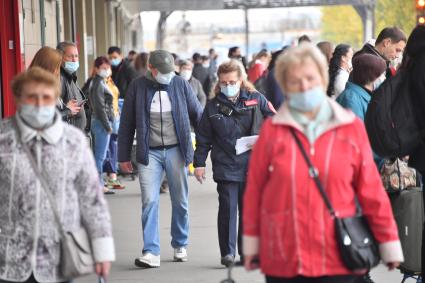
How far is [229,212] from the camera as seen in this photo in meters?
8.32

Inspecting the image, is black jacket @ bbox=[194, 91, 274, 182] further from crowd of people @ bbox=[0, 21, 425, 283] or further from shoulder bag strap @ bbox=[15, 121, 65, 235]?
shoulder bag strap @ bbox=[15, 121, 65, 235]

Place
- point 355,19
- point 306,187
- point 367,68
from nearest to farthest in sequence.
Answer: point 306,187, point 367,68, point 355,19

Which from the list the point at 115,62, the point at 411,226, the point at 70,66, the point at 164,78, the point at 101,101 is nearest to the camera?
the point at 411,226

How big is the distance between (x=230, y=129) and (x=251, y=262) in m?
3.59

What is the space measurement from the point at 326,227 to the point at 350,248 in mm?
143

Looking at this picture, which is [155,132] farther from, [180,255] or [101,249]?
[101,249]

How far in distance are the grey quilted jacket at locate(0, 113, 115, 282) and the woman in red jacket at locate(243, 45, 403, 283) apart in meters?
0.73

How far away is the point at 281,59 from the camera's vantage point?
4.69 m

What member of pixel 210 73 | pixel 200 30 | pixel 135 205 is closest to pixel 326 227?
pixel 135 205

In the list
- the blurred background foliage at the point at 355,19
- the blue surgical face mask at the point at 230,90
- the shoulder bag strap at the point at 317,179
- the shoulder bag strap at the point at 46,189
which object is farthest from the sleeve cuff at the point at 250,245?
the blurred background foliage at the point at 355,19

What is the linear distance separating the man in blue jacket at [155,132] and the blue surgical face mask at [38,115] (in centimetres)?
389

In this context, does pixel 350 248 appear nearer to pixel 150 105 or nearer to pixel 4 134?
pixel 4 134

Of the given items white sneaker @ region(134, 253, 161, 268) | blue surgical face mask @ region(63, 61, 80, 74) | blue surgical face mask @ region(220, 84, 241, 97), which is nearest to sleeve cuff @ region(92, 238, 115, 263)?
blue surgical face mask @ region(220, 84, 241, 97)

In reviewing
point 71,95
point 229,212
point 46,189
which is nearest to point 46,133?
point 46,189
